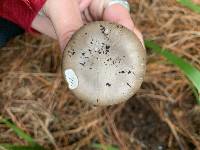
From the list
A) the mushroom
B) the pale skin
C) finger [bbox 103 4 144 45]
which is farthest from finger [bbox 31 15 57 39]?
the mushroom

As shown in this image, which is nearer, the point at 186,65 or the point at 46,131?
the point at 186,65

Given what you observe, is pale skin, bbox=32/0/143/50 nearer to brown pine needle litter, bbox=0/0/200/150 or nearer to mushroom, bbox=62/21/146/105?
mushroom, bbox=62/21/146/105

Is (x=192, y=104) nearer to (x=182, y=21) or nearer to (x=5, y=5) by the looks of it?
(x=182, y=21)

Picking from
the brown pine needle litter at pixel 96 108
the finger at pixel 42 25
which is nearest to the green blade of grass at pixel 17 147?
the brown pine needle litter at pixel 96 108

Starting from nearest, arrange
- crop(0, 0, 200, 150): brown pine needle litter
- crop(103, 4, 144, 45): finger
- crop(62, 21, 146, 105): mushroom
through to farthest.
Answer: crop(62, 21, 146, 105): mushroom
crop(103, 4, 144, 45): finger
crop(0, 0, 200, 150): brown pine needle litter

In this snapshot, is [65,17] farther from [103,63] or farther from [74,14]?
[103,63]

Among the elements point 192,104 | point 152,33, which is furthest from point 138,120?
point 152,33

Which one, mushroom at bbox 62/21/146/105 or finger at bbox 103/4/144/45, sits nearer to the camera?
mushroom at bbox 62/21/146/105
